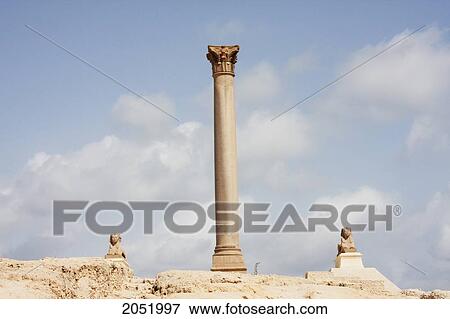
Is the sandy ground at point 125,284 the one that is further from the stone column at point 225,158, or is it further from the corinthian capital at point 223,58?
the corinthian capital at point 223,58

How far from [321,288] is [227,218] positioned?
5603 mm

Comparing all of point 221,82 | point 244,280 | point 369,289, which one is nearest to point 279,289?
point 244,280

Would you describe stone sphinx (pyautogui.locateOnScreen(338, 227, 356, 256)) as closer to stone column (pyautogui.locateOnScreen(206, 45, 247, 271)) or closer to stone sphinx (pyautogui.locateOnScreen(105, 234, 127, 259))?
stone column (pyautogui.locateOnScreen(206, 45, 247, 271))

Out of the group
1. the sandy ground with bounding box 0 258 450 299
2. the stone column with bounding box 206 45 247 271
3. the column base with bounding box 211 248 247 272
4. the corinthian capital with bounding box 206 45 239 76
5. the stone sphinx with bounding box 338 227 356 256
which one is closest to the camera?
the sandy ground with bounding box 0 258 450 299

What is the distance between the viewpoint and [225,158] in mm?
26141

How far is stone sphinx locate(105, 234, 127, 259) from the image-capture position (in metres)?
30.3

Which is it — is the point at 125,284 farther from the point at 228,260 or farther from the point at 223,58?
the point at 223,58

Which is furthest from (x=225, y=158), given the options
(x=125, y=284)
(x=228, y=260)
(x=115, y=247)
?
(x=115, y=247)

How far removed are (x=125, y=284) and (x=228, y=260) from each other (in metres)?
4.48

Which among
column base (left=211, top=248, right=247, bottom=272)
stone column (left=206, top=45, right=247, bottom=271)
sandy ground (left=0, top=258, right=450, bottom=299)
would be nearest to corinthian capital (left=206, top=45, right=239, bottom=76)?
stone column (left=206, top=45, right=247, bottom=271)

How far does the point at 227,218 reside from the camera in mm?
25719

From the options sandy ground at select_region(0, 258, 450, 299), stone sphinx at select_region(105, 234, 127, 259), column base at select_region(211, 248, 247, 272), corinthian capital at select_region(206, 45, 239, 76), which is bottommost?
sandy ground at select_region(0, 258, 450, 299)

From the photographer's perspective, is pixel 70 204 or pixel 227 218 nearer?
pixel 70 204
